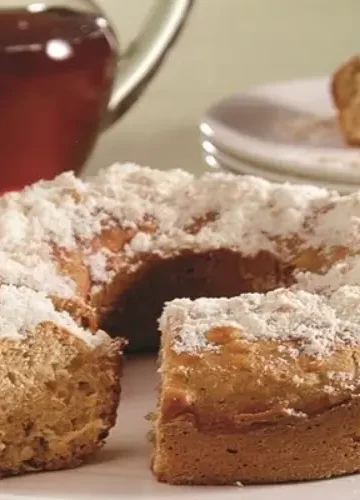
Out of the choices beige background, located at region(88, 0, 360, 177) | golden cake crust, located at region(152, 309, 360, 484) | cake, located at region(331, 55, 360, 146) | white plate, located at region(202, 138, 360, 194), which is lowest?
beige background, located at region(88, 0, 360, 177)

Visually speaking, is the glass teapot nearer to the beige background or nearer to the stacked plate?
the stacked plate

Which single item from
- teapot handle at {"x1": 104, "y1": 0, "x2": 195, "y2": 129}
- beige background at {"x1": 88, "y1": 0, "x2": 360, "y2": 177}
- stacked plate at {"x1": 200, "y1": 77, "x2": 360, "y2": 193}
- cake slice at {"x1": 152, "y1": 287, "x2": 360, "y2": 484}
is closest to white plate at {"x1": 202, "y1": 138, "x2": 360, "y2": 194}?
stacked plate at {"x1": 200, "y1": 77, "x2": 360, "y2": 193}

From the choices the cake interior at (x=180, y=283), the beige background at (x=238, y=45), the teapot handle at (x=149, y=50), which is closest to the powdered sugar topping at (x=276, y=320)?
the cake interior at (x=180, y=283)

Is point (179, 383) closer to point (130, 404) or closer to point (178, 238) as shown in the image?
point (130, 404)

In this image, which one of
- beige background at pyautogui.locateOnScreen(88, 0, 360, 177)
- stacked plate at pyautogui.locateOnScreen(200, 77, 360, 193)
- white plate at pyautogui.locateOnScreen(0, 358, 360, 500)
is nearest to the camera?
white plate at pyautogui.locateOnScreen(0, 358, 360, 500)

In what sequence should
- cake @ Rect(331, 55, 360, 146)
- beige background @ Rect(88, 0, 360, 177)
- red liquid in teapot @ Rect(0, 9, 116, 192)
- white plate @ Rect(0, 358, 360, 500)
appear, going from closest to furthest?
1. white plate @ Rect(0, 358, 360, 500)
2. red liquid in teapot @ Rect(0, 9, 116, 192)
3. cake @ Rect(331, 55, 360, 146)
4. beige background @ Rect(88, 0, 360, 177)

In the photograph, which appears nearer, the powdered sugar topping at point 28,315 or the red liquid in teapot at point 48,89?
the powdered sugar topping at point 28,315

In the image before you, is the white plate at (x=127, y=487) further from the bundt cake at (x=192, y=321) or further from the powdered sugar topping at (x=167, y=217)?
the powdered sugar topping at (x=167, y=217)
